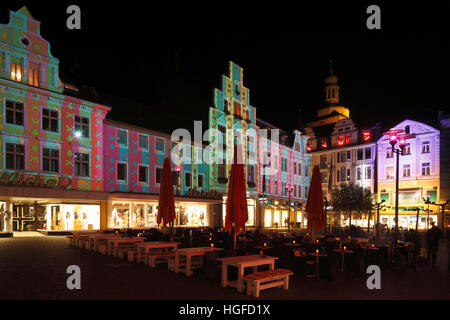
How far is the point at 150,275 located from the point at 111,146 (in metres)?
18.1

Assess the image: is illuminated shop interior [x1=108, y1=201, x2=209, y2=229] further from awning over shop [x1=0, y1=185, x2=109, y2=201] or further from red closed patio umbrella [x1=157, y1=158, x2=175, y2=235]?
red closed patio umbrella [x1=157, y1=158, x2=175, y2=235]

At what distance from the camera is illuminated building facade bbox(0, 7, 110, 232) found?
70.7 feet

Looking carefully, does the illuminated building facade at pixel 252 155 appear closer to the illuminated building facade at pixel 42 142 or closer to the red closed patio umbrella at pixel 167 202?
the illuminated building facade at pixel 42 142

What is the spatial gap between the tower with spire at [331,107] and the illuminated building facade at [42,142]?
46.3 meters

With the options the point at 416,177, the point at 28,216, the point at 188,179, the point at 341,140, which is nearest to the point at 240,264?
the point at 28,216

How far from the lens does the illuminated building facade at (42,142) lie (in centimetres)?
2156

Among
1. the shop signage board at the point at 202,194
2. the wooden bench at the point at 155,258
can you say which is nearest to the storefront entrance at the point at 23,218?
the shop signage board at the point at 202,194

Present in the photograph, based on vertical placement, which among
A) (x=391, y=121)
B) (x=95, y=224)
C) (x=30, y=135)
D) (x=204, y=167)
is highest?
(x=391, y=121)

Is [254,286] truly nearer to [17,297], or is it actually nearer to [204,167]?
[17,297]

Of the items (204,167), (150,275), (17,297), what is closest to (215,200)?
(204,167)

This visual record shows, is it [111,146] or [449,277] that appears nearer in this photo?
[449,277]

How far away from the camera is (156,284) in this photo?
9.20 m

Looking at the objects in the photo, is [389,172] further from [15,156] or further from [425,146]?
[15,156]

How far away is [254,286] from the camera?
831 cm
